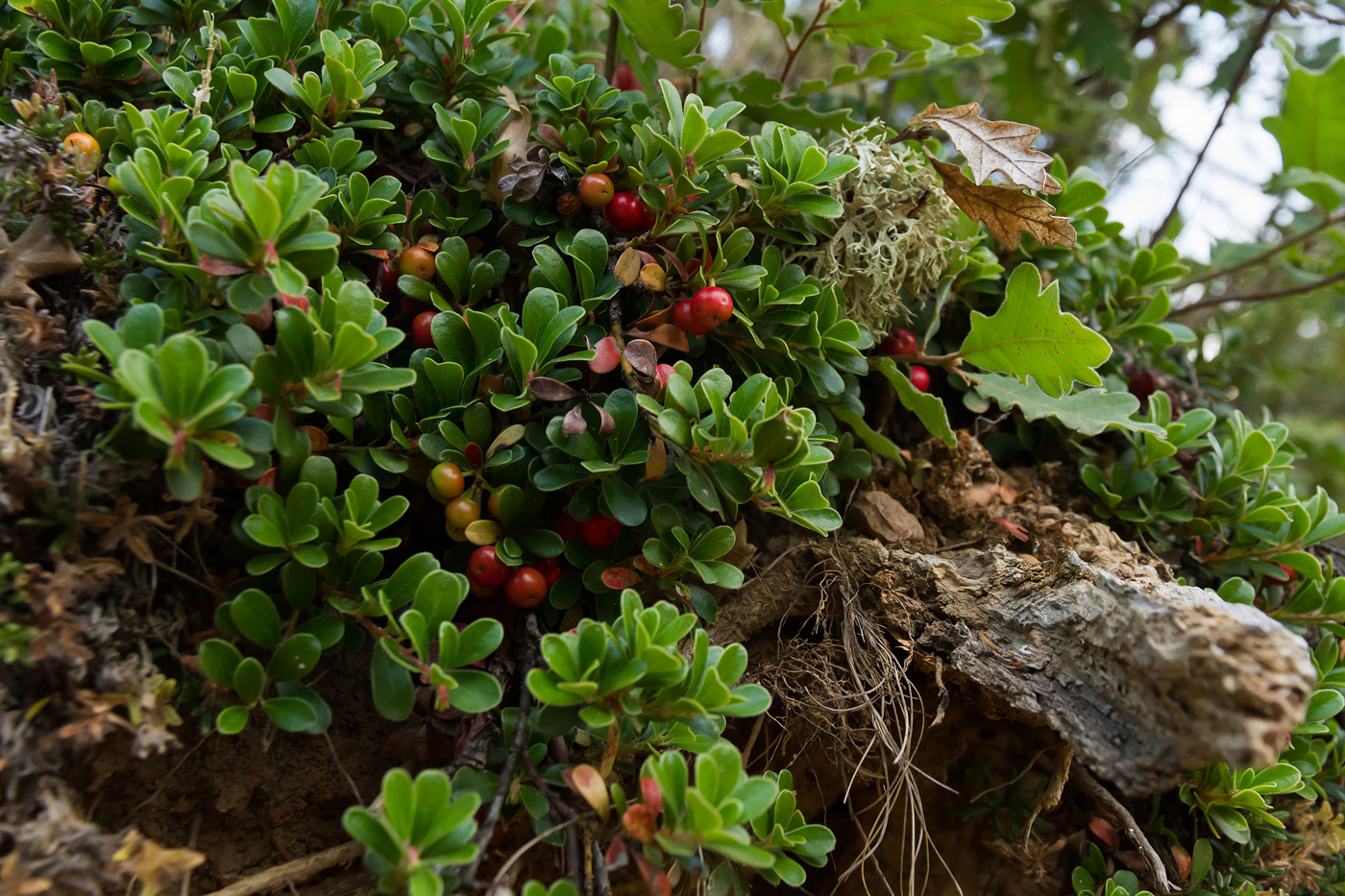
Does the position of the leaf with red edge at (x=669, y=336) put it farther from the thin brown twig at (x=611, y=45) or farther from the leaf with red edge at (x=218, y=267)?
the thin brown twig at (x=611, y=45)

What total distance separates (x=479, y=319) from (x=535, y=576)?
0.41 m

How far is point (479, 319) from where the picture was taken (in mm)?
1251

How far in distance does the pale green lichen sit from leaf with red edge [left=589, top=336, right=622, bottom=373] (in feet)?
1.70

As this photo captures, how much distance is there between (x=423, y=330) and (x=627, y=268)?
0.37m

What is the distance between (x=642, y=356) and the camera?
1289 mm

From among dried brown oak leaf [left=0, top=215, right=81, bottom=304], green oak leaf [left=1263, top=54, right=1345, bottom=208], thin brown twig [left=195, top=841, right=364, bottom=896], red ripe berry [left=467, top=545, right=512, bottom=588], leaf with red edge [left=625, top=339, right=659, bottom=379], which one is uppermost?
green oak leaf [left=1263, top=54, right=1345, bottom=208]

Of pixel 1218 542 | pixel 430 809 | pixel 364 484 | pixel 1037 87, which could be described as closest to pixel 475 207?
pixel 364 484

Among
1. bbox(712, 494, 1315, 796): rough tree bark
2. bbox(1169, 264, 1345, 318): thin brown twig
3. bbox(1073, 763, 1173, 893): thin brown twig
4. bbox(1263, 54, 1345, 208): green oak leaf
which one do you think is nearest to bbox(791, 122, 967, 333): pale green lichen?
bbox(712, 494, 1315, 796): rough tree bark

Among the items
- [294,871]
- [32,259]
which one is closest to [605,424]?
[294,871]

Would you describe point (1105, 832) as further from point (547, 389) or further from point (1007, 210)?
point (547, 389)

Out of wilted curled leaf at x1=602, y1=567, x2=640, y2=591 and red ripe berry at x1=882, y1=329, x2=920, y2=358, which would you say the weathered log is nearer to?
wilted curled leaf at x1=602, y1=567, x2=640, y2=591

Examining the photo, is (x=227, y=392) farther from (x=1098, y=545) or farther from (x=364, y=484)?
(x=1098, y=545)

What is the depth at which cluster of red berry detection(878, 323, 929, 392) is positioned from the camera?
1.70 metres

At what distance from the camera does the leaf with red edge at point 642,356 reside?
1.28 meters
